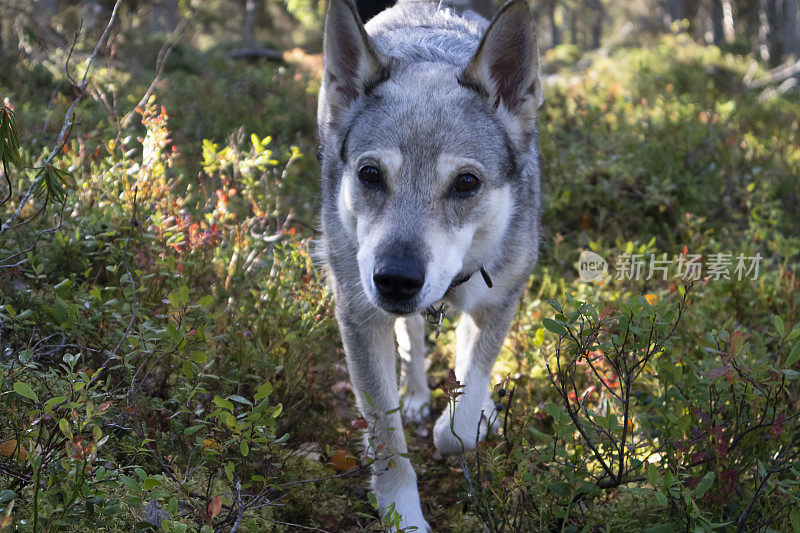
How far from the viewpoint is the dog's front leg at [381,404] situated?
310cm

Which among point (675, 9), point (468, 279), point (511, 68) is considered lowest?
point (675, 9)

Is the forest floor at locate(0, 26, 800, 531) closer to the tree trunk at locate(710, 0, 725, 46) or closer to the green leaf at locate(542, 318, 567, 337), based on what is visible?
the green leaf at locate(542, 318, 567, 337)

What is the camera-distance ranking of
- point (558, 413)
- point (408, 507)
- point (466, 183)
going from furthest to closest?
point (408, 507)
point (466, 183)
point (558, 413)

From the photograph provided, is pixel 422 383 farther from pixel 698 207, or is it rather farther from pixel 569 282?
pixel 698 207

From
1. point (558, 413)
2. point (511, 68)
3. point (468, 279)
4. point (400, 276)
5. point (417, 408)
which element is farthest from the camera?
point (417, 408)

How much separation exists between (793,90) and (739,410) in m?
9.22

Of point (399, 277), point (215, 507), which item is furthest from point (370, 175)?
point (215, 507)

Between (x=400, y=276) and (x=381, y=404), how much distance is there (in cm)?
93

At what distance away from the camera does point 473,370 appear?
11.4ft

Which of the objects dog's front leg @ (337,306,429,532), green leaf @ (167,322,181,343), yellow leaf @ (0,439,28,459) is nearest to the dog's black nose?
dog's front leg @ (337,306,429,532)

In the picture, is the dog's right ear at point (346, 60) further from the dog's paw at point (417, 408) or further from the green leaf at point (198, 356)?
the dog's paw at point (417, 408)

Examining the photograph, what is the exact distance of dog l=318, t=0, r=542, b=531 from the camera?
2746mm

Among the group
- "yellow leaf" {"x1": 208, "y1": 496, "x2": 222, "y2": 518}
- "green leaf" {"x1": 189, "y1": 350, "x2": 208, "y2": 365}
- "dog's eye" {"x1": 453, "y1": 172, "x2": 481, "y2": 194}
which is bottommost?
"yellow leaf" {"x1": 208, "y1": 496, "x2": 222, "y2": 518}

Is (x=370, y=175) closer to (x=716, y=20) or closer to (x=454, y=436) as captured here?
(x=454, y=436)
